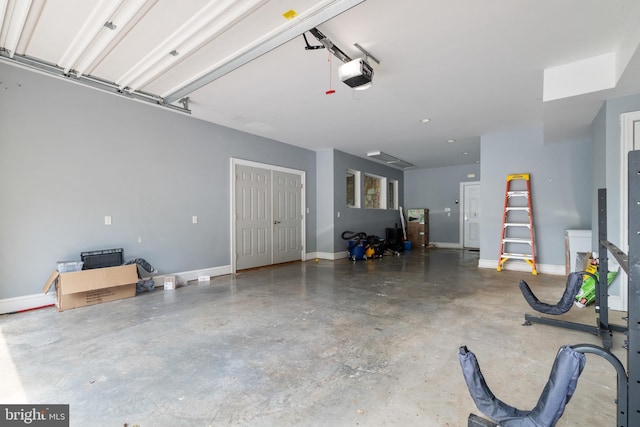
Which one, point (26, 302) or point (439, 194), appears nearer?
point (26, 302)

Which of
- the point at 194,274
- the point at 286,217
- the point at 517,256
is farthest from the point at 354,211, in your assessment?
the point at 194,274

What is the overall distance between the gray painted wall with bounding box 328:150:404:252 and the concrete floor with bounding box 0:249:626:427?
354 cm

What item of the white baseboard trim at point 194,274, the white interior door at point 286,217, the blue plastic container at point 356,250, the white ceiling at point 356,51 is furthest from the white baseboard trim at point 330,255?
the white ceiling at point 356,51

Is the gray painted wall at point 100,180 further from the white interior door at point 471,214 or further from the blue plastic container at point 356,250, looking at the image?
the white interior door at point 471,214

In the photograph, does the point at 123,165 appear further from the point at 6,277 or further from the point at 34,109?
the point at 6,277

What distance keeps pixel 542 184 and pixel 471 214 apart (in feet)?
12.1

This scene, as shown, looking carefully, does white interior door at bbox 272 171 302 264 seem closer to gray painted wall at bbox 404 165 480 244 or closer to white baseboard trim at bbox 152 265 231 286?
white baseboard trim at bbox 152 265 231 286

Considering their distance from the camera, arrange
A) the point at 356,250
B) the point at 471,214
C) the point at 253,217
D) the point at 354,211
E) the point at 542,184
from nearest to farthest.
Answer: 1. the point at 542,184
2. the point at 253,217
3. the point at 356,250
4. the point at 354,211
5. the point at 471,214

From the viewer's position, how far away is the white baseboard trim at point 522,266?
5.54m

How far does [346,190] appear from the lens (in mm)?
7977

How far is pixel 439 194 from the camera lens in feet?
32.4

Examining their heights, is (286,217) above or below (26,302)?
above

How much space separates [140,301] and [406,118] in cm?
482

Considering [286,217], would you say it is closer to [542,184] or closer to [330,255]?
[330,255]
